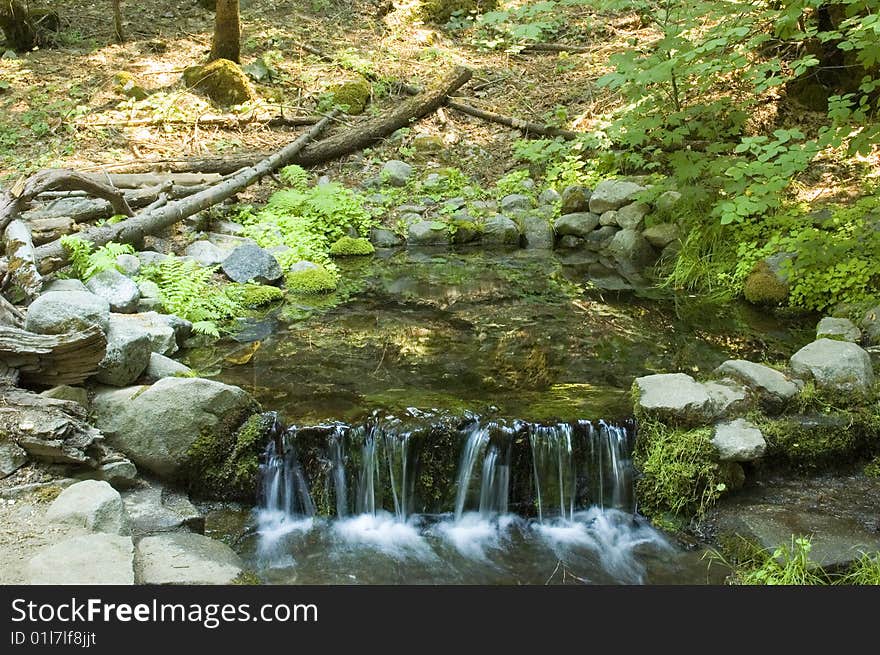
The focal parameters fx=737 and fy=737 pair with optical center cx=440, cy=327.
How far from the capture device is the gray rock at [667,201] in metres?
9.90

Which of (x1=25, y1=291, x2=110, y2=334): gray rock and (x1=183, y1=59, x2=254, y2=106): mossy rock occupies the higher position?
(x1=183, y1=59, x2=254, y2=106): mossy rock

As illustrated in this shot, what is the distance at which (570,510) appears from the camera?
538cm

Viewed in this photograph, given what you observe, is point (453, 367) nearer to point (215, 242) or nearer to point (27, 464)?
point (27, 464)

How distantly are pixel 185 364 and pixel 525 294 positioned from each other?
417 centimetres

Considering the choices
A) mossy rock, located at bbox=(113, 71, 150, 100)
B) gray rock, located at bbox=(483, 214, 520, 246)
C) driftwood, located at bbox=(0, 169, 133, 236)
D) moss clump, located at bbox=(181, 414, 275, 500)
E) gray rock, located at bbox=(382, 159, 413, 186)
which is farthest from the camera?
mossy rock, located at bbox=(113, 71, 150, 100)

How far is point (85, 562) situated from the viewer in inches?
135

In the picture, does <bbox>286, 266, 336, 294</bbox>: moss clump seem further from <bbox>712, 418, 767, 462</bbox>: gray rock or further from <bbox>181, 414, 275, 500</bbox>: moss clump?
<bbox>712, 418, 767, 462</bbox>: gray rock

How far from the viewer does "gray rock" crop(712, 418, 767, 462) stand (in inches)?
203

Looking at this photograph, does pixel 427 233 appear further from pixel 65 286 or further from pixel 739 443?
pixel 739 443

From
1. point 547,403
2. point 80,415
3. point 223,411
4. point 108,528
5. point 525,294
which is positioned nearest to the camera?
point 108,528

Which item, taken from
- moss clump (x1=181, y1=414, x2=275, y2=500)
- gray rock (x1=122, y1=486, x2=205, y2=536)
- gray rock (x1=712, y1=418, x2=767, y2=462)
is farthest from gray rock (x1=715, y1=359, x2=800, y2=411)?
gray rock (x1=122, y1=486, x2=205, y2=536)

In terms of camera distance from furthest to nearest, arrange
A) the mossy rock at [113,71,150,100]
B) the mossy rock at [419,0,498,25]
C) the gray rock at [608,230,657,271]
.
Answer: the mossy rock at [419,0,498,25]
the mossy rock at [113,71,150,100]
the gray rock at [608,230,657,271]

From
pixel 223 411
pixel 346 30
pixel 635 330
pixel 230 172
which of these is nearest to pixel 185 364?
pixel 223 411

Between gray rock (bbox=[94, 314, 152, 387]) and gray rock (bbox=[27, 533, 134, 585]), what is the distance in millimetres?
2046
